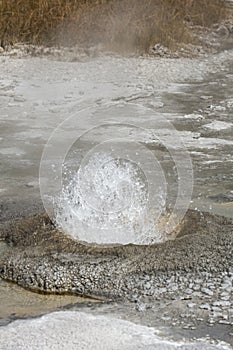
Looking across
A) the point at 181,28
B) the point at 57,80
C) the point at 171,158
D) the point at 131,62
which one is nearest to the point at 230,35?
the point at 181,28

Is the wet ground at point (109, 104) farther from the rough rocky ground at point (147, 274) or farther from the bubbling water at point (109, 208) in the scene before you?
the bubbling water at point (109, 208)

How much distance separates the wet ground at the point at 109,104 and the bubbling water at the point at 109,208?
34 cm

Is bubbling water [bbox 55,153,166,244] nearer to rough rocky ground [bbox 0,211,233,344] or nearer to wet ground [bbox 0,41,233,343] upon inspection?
rough rocky ground [bbox 0,211,233,344]

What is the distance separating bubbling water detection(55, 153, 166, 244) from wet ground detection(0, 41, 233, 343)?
337 millimetres

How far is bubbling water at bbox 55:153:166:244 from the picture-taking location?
538 centimetres

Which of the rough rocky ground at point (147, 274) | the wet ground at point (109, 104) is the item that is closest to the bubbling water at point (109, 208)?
the rough rocky ground at point (147, 274)

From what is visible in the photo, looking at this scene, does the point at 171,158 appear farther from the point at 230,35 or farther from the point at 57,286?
the point at 230,35

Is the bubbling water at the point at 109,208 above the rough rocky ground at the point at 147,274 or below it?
above

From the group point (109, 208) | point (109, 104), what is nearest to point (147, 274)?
point (109, 208)

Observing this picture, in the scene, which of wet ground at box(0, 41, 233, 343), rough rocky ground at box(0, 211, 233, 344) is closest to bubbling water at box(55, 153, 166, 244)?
rough rocky ground at box(0, 211, 233, 344)

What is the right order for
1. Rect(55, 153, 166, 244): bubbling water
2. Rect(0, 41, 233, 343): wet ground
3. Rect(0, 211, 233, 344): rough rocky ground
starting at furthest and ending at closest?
Rect(0, 41, 233, 343): wet ground < Rect(55, 153, 166, 244): bubbling water < Rect(0, 211, 233, 344): rough rocky ground

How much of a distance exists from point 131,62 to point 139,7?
159 cm

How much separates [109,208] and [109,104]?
4020 mm

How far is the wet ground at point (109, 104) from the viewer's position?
618 centimetres
